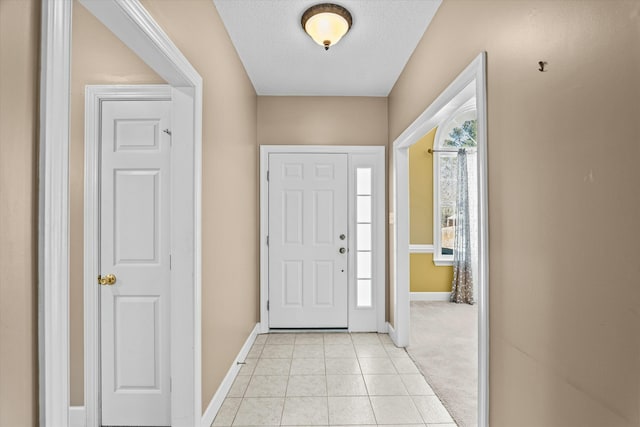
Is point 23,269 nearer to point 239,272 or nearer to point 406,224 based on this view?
point 239,272

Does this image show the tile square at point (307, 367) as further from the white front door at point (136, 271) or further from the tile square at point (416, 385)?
the white front door at point (136, 271)

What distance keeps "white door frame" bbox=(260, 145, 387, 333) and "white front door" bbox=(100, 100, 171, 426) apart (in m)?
1.82

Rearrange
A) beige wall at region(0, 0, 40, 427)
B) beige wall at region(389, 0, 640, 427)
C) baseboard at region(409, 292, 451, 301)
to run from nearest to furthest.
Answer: beige wall at region(0, 0, 40, 427), beige wall at region(389, 0, 640, 427), baseboard at region(409, 292, 451, 301)

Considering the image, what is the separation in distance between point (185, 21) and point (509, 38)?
5.20 ft

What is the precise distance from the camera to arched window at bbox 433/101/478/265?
17.1 ft

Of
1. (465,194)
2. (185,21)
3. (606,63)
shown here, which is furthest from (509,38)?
(465,194)

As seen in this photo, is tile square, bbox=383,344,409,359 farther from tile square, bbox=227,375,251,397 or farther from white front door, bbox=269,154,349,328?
tile square, bbox=227,375,251,397

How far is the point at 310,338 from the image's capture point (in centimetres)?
372

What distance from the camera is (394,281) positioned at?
3.56 meters

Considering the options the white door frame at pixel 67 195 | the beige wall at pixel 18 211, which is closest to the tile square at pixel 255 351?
the white door frame at pixel 67 195

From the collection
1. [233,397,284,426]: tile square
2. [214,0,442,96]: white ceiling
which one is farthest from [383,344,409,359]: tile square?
[214,0,442,96]: white ceiling

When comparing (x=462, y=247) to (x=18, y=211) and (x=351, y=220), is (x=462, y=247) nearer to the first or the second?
(x=351, y=220)

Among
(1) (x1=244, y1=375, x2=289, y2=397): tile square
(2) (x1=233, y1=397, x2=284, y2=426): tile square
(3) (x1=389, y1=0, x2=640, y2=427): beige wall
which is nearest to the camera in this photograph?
(3) (x1=389, y1=0, x2=640, y2=427): beige wall

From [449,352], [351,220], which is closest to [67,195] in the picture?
[351,220]
